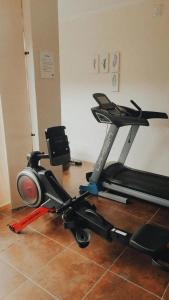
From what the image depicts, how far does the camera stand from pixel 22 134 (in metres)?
2.47

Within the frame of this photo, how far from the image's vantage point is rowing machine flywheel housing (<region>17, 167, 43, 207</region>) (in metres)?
2.04

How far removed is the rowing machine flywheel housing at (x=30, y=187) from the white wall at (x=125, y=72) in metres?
1.88

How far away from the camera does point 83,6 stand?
3260 mm

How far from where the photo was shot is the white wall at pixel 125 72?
9.88ft

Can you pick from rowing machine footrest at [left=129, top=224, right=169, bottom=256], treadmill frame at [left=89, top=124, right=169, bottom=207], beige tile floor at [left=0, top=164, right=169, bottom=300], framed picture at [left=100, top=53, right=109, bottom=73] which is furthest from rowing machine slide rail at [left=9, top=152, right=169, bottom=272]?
framed picture at [left=100, top=53, right=109, bottom=73]

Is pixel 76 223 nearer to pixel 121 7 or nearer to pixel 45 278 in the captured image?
pixel 45 278

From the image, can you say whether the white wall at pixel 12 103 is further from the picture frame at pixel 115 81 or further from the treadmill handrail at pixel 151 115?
the picture frame at pixel 115 81

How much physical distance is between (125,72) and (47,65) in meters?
1.38

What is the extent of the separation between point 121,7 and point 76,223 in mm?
2883

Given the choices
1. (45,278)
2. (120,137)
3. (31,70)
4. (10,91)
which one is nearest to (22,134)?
(10,91)

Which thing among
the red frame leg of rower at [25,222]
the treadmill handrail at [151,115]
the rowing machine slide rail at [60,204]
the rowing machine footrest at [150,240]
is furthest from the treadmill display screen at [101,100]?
the rowing machine footrest at [150,240]

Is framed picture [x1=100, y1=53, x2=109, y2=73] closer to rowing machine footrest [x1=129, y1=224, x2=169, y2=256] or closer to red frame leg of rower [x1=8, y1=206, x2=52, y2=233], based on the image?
red frame leg of rower [x1=8, y1=206, x2=52, y2=233]

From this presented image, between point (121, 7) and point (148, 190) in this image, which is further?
point (121, 7)

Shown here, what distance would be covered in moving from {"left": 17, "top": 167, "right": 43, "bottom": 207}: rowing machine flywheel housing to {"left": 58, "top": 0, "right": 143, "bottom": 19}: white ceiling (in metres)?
2.43
